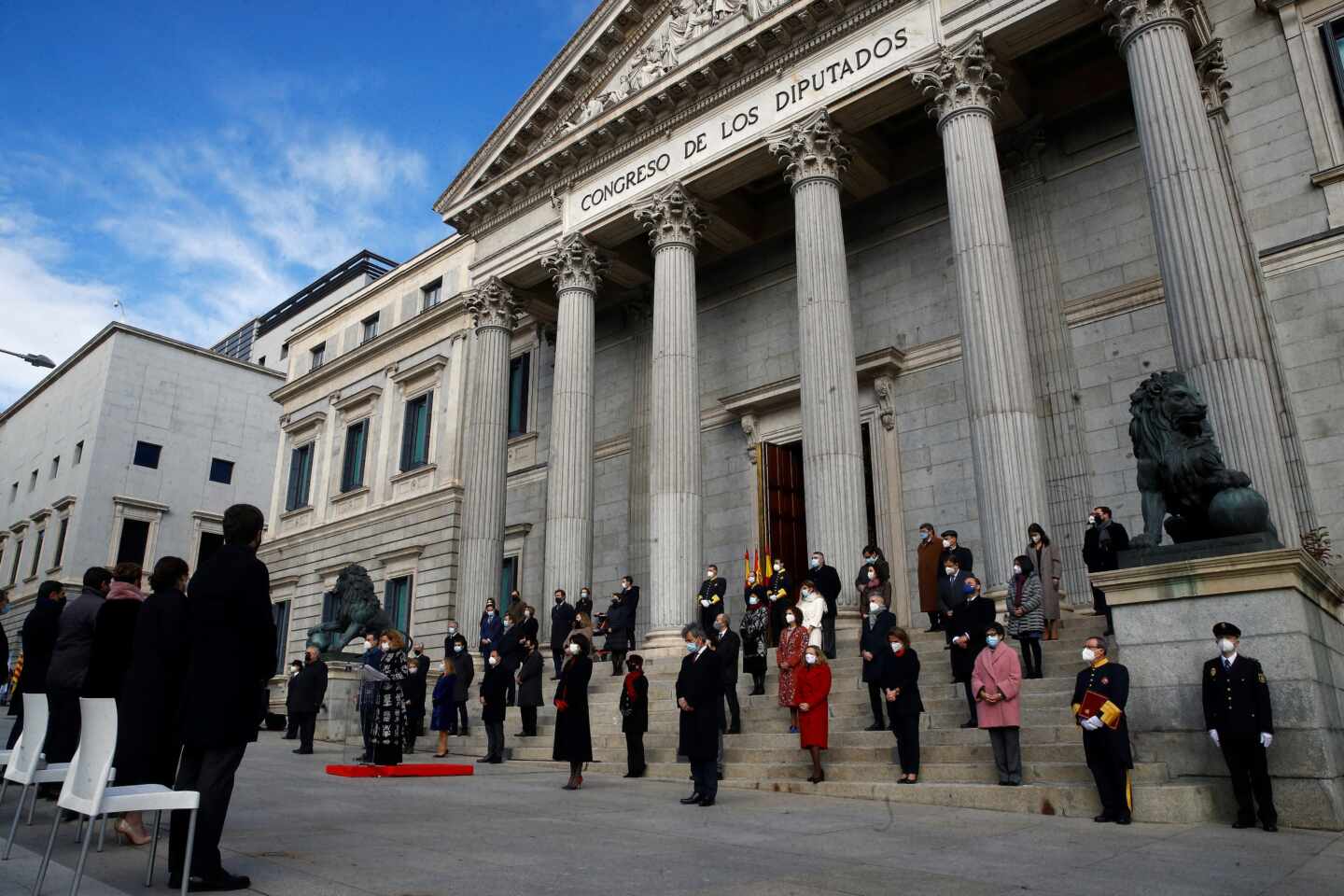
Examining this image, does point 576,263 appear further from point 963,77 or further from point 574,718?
point 574,718

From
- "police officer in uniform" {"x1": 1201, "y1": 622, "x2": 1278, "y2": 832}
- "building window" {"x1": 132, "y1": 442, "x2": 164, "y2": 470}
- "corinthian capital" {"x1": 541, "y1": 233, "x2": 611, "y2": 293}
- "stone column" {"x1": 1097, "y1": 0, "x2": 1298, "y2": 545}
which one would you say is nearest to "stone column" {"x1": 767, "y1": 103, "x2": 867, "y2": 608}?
"stone column" {"x1": 1097, "y1": 0, "x2": 1298, "y2": 545}

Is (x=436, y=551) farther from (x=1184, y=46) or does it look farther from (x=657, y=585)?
(x=1184, y=46)

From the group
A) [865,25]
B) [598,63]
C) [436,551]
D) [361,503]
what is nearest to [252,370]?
[361,503]

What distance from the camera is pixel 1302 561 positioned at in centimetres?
889

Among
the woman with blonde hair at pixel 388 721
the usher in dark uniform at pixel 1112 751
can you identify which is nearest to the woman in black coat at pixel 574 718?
the woman with blonde hair at pixel 388 721

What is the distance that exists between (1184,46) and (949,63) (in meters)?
3.71

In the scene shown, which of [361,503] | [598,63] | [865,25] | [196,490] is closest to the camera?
[865,25]

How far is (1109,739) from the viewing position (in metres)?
8.32

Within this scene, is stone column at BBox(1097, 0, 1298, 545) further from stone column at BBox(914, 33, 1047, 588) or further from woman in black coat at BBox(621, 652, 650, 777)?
woman in black coat at BBox(621, 652, 650, 777)

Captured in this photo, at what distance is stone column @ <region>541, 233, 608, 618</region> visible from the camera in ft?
66.1

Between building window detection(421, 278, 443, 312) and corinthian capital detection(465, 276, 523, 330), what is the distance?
25.4 ft

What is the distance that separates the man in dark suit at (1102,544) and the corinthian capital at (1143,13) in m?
8.03

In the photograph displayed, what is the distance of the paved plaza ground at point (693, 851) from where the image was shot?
5.54m

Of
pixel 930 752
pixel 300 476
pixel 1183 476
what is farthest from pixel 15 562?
pixel 1183 476
